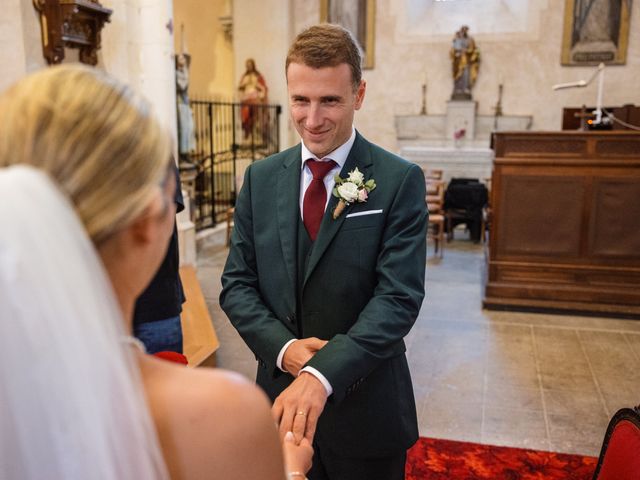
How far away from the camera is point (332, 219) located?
169cm

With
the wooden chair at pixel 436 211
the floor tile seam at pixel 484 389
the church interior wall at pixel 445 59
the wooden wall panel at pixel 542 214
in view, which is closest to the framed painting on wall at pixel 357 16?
the church interior wall at pixel 445 59

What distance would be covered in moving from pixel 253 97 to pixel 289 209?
11.2 meters

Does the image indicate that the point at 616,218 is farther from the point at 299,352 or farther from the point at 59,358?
the point at 59,358

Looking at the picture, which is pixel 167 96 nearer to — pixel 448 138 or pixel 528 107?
pixel 448 138

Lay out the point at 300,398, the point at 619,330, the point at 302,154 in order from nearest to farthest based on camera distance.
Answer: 1. the point at 300,398
2. the point at 302,154
3. the point at 619,330

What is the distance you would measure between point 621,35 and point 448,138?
12.3 feet

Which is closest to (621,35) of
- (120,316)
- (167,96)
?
(167,96)

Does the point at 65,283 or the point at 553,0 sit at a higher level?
the point at 553,0

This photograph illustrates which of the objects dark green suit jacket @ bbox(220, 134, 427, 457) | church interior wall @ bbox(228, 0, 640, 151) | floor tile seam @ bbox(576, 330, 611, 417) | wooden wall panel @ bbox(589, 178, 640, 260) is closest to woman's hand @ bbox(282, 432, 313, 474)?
dark green suit jacket @ bbox(220, 134, 427, 457)

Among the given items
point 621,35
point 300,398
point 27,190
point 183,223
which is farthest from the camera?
point 621,35

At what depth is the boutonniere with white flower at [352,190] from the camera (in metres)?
1.66

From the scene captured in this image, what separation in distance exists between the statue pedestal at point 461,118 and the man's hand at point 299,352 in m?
11.5

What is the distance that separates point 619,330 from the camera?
5.38 meters

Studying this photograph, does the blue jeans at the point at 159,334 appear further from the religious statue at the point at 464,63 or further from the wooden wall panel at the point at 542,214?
the religious statue at the point at 464,63
